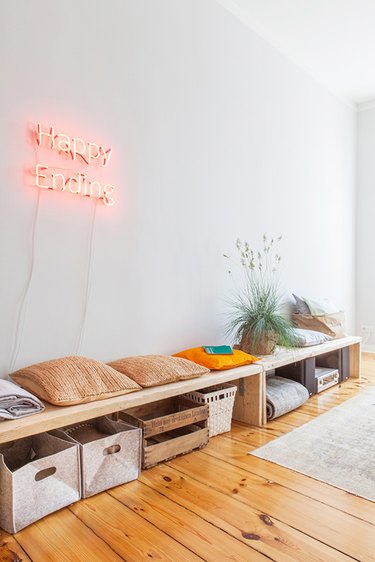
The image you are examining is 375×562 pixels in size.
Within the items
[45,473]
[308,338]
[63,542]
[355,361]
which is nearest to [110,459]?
[45,473]

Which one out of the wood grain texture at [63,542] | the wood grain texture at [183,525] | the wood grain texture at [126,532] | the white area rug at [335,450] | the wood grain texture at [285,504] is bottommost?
the wood grain texture at [63,542]

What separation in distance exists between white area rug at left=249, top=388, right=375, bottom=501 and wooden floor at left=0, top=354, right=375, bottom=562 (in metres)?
0.09

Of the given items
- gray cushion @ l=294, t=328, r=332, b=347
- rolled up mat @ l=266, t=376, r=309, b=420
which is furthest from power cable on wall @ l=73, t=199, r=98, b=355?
gray cushion @ l=294, t=328, r=332, b=347

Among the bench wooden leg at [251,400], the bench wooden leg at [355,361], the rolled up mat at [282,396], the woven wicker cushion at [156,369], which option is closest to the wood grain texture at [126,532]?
the woven wicker cushion at [156,369]

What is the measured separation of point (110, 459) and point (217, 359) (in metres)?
0.88

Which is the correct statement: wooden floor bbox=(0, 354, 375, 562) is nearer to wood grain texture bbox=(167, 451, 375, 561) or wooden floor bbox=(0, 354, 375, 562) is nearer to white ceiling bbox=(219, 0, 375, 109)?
wood grain texture bbox=(167, 451, 375, 561)

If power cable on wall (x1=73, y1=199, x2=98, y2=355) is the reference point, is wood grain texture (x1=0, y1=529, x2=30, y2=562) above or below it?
below

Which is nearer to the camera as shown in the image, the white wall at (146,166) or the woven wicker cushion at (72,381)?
the woven wicker cushion at (72,381)

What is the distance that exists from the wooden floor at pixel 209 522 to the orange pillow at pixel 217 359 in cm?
54

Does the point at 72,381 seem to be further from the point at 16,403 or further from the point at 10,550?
the point at 10,550

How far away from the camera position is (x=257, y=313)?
2836 millimetres

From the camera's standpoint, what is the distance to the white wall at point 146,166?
205 centimetres

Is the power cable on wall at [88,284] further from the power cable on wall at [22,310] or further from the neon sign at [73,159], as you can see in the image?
the power cable on wall at [22,310]

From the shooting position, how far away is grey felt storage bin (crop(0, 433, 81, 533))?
1.47 meters
